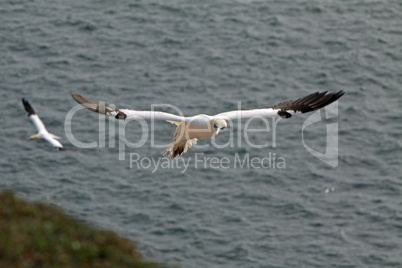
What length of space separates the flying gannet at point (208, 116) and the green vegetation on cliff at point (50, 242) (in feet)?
12.4

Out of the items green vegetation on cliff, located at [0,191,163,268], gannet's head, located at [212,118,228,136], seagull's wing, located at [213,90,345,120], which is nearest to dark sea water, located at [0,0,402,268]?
green vegetation on cliff, located at [0,191,163,268]

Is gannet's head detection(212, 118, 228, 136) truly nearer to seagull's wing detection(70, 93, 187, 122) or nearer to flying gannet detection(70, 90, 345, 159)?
flying gannet detection(70, 90, 345, 159)

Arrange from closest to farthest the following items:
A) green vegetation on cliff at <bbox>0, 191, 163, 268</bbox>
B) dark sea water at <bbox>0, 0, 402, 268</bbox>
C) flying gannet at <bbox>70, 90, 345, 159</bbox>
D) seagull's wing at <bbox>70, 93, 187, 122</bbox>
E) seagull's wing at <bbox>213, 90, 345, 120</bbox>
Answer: seagull's wing at <bbox>70, 93, 187, 122</bbox> → green vegetation on cliff at <bbox>0, 191, 163, 268</bbox> → flying gannet at <bbox>70, 90, 345, 159</bbox> → seagull's wing at <bbox>213, 90, 345, 120</bbox> → dark sea water at <bbox>0, 0, 402, 268</bbox>

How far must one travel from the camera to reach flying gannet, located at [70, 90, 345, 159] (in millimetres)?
17031

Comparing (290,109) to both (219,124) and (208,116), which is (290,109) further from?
(219,124)

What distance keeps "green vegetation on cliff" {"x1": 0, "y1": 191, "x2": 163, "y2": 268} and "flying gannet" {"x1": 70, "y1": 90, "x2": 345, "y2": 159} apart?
3776 millimetres

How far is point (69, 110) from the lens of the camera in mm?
40938

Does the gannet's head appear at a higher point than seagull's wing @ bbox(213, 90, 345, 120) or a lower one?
lower

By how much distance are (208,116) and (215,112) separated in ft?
70.2

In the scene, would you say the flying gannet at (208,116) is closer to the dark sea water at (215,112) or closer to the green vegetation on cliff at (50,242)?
the green vegetation on cliff at (50,242)

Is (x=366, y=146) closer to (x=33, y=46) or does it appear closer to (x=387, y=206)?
(x=387, y=206)

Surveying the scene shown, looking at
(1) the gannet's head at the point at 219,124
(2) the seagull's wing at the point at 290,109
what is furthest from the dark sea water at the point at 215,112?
(1) the gannet's head at the point at 219,124

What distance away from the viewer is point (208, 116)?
17891 mm

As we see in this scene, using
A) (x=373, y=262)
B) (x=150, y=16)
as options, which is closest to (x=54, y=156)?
(x=150, y=16)
